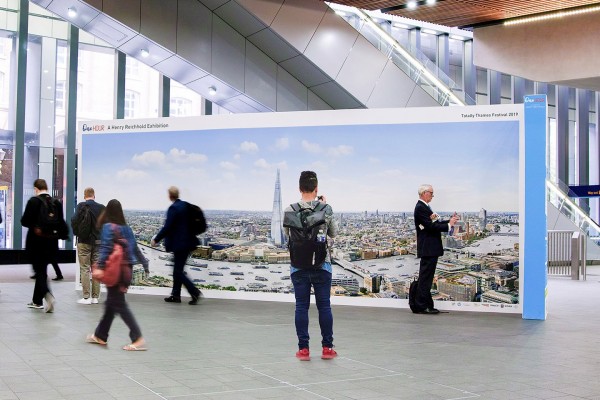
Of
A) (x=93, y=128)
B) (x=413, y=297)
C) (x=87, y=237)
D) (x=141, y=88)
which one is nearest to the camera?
(x=413, y=297)

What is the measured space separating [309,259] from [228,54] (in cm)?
1227

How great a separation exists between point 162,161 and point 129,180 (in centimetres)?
68

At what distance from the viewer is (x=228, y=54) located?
17.7 metres

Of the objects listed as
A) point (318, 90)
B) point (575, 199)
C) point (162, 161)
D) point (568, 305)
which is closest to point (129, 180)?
point (162, 161)

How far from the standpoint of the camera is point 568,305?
11.4 m

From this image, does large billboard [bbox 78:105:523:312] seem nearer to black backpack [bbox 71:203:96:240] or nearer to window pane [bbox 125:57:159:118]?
black backpack [bbox 71:203:96:240]

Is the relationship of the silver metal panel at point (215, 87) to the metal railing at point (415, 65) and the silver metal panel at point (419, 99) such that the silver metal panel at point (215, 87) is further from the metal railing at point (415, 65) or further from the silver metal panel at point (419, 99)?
the silver metal panel at point (419, 99)

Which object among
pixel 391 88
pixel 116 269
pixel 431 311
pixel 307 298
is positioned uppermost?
pixel 391 88

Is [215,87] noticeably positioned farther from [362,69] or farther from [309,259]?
[309,259]

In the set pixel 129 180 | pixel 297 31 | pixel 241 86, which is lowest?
pixel 129 180

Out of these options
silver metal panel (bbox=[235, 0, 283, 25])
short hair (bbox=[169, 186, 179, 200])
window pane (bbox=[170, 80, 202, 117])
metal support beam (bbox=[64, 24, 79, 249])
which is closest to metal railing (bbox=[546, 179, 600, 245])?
silver metal panel (bbox=[235, 0, 283, 25])

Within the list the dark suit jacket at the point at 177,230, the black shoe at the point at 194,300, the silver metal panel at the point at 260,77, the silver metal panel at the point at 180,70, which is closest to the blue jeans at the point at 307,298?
the black shoe at the point at 194,300

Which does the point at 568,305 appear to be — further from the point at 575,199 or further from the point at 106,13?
the point at 575,199

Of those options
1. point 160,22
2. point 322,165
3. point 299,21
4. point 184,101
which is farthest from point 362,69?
point 322,165
